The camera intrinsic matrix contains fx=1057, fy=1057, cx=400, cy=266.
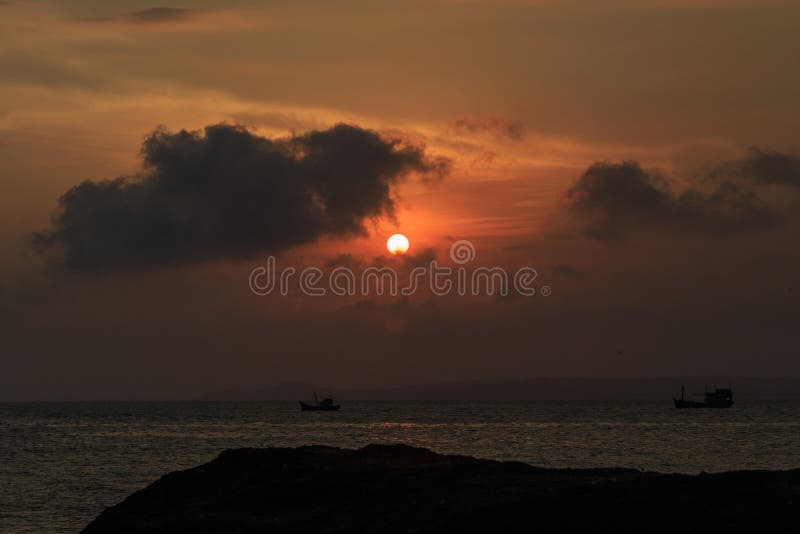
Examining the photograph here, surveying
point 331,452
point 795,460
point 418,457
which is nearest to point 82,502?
point 331,452

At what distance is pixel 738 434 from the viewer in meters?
132

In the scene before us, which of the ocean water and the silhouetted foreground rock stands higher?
the silhouetted foreground rock

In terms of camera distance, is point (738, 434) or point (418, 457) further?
point (738, 434)

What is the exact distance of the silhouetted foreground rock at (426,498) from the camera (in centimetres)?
2412

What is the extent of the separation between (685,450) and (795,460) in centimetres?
1332

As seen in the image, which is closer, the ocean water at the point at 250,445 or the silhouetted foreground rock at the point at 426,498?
the silhouetted foreground rock at the point at 426,498

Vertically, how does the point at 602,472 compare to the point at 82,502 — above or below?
above

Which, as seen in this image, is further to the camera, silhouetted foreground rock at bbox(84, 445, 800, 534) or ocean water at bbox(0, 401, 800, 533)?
ocean water at bbox(0, 401, 800, 533)

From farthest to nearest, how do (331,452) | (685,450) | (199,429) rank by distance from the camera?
(199,429)
(685,450)
(331,452)

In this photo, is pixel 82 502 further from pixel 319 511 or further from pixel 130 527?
pixel 319 511

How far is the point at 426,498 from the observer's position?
91.8ft

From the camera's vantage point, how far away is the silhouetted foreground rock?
24125 millimetres

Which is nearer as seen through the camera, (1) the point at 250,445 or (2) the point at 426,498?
(2) the point at 426,498

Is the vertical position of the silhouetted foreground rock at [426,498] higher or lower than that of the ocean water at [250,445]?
higher
